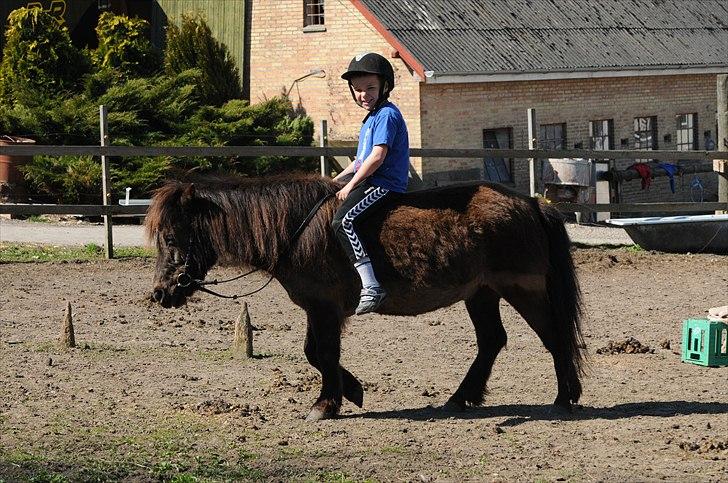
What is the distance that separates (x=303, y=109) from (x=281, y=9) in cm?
229

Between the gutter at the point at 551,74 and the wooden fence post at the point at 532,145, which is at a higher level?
the gutter at the point at 551,74

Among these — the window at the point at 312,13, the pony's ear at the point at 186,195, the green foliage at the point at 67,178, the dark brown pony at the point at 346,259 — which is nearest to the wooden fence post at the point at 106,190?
the green foliage at the point at 67,178

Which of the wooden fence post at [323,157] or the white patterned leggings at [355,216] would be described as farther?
the wooden fence post at [323,157]

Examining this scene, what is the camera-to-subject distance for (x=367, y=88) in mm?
7637

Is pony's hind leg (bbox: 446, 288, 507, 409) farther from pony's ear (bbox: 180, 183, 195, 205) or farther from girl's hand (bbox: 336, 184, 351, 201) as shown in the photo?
pony's ear (bbox: 180, 183, 195, 205)

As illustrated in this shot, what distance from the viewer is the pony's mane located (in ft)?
25.0

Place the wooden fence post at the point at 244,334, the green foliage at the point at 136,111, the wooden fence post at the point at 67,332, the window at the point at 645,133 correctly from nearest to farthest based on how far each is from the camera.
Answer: the wooden fence post at the point at 244,334
the wooden fence post at the point at 67,332
the green foliage at the point at 136,111
the window at the point at 645,133

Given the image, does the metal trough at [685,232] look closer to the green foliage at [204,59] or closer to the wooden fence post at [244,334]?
the wooden fence post at [244,334]

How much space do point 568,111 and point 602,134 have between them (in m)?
1.57

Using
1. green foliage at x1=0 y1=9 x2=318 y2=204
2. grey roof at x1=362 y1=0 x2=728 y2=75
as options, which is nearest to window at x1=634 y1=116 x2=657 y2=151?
grey roof at x1=362 y1=0 x2=728 y2=75

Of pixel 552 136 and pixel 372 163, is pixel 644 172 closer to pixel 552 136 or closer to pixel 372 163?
pixel 552 136

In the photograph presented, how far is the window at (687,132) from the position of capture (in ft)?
97.5

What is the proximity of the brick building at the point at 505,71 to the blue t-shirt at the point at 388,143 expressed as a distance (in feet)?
51.5

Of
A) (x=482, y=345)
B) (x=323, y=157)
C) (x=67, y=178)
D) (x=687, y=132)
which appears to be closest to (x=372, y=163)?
(x=482, y=345)
